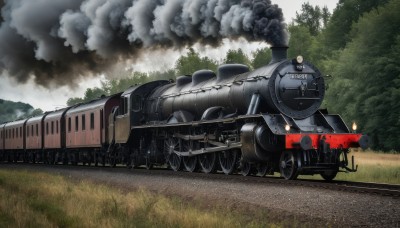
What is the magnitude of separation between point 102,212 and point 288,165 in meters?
6.13

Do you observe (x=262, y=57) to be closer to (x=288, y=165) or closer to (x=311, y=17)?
(x=311, y=17)

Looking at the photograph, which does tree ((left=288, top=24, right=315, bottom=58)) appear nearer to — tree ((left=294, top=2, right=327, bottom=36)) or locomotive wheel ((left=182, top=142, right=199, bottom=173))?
tree ((left=294, top=2, right=327, bottom=36))

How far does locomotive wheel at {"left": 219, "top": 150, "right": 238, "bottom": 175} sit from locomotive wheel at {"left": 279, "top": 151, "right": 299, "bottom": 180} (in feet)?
6.11

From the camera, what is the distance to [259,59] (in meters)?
68.0

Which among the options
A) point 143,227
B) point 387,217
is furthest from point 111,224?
point 387,217

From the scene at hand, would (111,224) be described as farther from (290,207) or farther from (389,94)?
(389,94)

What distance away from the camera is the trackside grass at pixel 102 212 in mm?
8258

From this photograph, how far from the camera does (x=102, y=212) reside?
9.76m

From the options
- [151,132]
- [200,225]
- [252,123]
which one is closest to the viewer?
[200,225]

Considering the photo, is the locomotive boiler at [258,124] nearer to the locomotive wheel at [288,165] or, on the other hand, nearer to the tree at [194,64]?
the locomotive wheel at [288,165]

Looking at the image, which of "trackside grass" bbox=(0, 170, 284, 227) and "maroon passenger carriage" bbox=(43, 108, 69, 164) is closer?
"trackside grass" bbox=(0, 170, 284, 227)

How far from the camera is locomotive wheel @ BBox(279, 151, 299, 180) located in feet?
45.9

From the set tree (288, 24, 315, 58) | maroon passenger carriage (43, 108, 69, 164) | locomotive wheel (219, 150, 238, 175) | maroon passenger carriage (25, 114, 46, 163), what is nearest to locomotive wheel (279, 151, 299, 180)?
locomotive wheel (219, 150, 238, 175)

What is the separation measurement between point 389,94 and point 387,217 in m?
28.5
